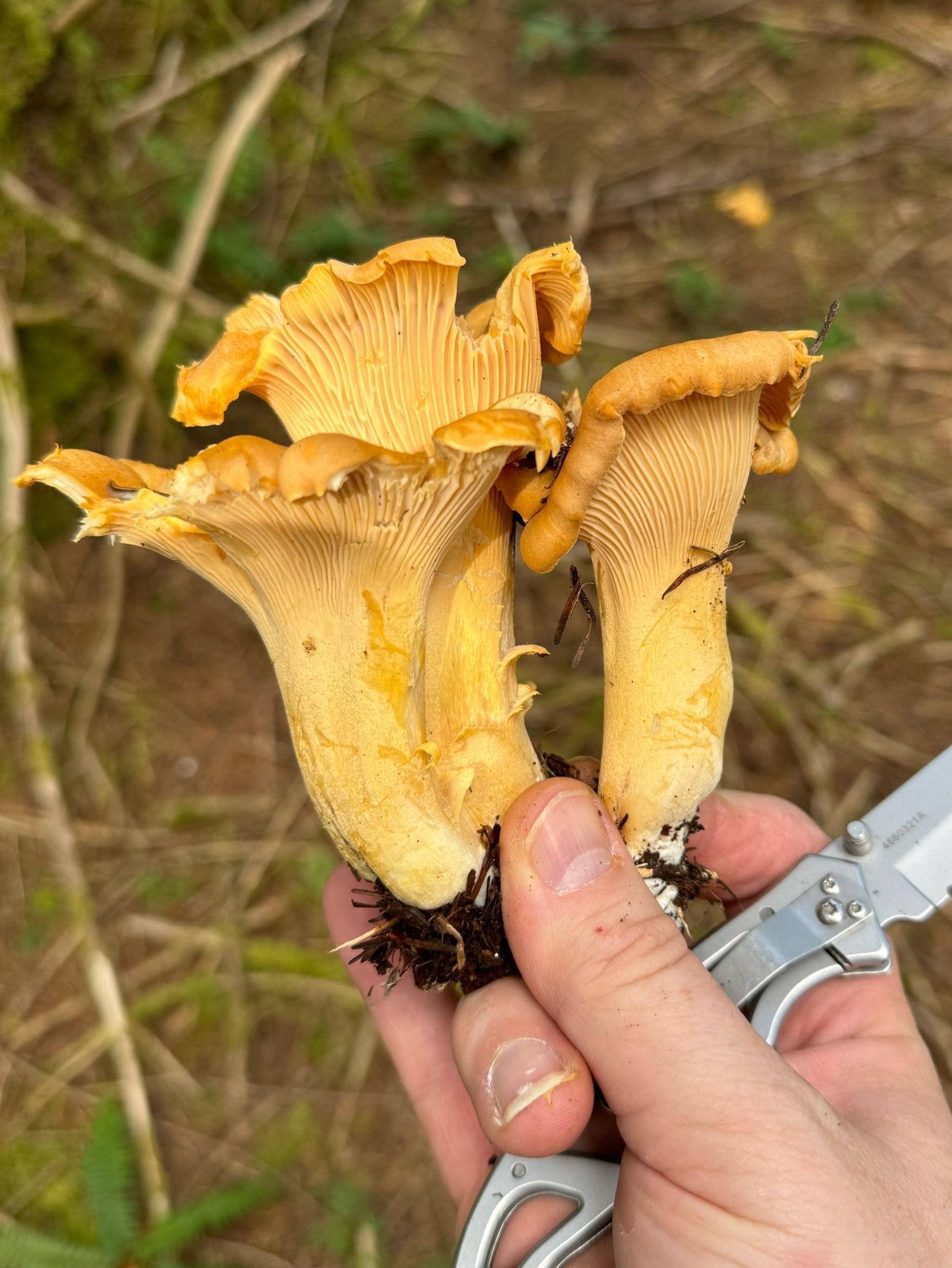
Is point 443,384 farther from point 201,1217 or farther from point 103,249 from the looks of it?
point 201,1217

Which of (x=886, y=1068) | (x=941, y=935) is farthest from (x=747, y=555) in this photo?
(x=886, y=1068)

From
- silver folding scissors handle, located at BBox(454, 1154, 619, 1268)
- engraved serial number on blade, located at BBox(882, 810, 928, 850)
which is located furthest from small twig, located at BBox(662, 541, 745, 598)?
silver folding scissors handle, located at BBox(454, 1154, 619, 1268)

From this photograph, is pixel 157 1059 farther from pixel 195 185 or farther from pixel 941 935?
pixel 195 185

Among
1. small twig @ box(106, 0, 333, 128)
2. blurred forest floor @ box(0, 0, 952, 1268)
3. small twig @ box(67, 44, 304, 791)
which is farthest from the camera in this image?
small twig @ box(106, 0, 333, 128)

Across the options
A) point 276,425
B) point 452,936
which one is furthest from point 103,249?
point 452,936

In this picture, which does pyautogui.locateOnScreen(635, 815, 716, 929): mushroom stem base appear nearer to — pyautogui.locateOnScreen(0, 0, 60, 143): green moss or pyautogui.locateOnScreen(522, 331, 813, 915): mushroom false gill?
pyautogui.locateOnScreen(522, 331, 813, 915): mushroom false gill

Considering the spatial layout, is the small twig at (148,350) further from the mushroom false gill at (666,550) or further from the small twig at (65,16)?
the mushroom false gill at (666,550)
